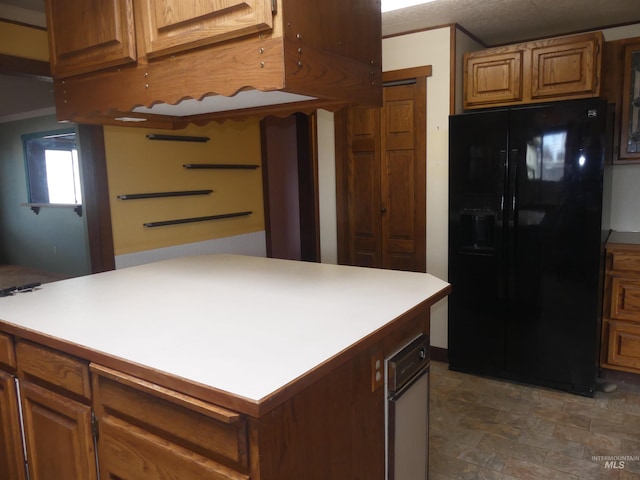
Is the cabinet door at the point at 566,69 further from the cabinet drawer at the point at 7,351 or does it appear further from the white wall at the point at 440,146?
the cabinet drawer at the point at 7,351

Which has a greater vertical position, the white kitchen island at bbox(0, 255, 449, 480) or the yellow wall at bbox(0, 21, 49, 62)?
the yellow wall at bbox(0, 21, 49, 62)

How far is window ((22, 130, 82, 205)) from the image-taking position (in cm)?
611

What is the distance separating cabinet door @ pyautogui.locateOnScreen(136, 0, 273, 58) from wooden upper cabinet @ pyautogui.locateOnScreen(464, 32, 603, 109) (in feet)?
7.13

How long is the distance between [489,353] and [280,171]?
Result: 2.36 metres

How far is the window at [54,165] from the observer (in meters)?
6.11

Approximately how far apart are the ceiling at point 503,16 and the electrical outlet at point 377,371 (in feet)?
7.07

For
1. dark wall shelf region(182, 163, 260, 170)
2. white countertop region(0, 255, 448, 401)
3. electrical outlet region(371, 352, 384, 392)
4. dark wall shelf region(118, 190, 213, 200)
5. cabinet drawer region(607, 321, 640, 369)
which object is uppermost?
dark wall shelf region(182, 163, 260, 170)

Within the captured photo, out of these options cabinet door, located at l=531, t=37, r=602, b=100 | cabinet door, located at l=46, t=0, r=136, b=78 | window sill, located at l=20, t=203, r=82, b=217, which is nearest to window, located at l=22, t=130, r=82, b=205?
window sill, located at l=20, t=203, r=82, b=217

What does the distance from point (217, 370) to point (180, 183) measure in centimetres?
236

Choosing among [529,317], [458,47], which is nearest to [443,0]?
[458,47]

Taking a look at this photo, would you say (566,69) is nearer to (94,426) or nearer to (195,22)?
(195,22)

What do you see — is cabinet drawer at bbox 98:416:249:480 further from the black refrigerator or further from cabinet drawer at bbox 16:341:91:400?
the black refrigerator

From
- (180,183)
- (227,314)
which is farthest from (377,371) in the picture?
(180,183)

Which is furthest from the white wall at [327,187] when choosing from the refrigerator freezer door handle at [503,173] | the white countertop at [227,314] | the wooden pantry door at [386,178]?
the white countertop at [227,314]
